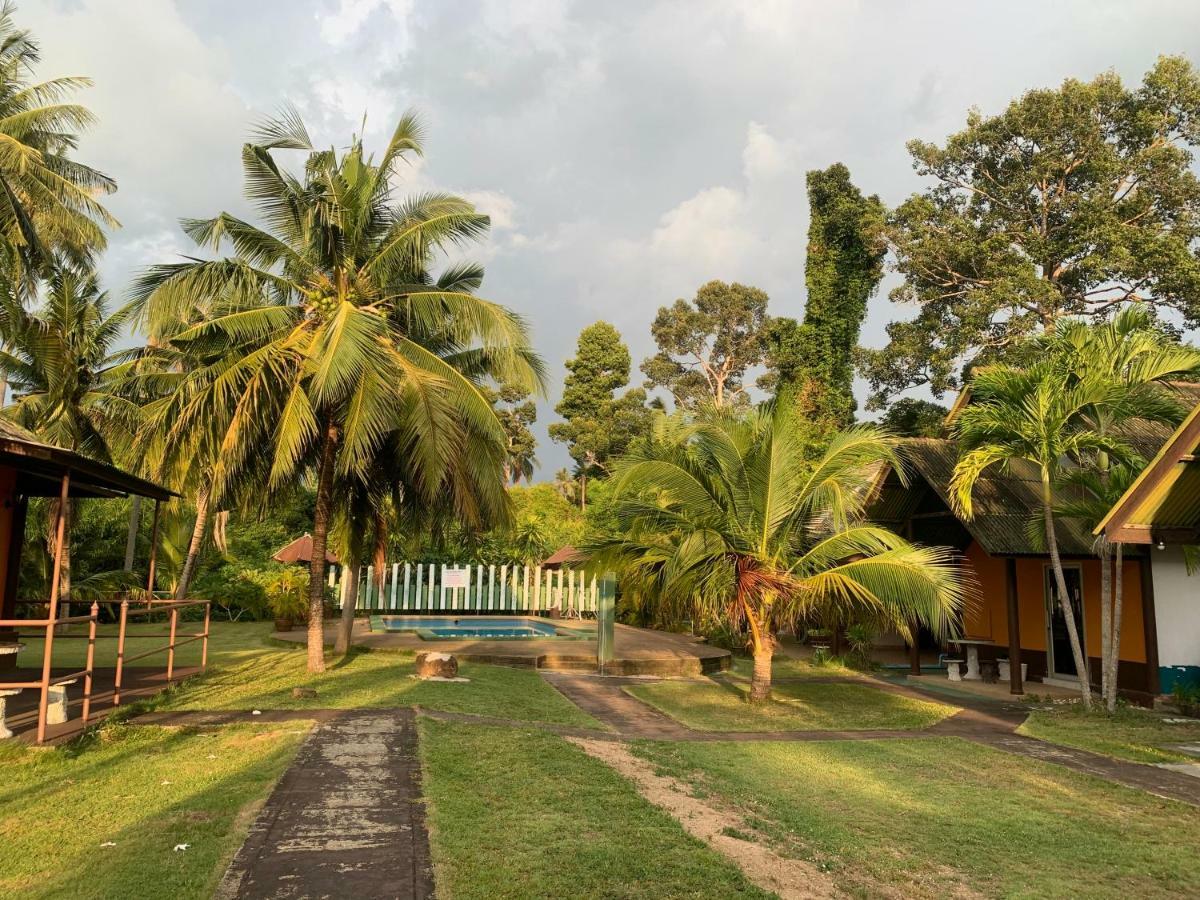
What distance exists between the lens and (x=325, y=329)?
11453 millimetres

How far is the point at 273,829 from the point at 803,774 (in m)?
4.56

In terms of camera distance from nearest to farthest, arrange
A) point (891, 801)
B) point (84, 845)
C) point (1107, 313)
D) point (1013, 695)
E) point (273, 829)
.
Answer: point (84, 845)
point (273, 829)
point (891, 801)
point (1013, 695)
point (1107, 313)

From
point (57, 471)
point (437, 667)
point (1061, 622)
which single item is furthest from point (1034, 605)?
point (57, 471)

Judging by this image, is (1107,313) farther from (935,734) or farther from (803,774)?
(803,774)

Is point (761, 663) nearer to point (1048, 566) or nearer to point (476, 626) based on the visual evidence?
point (1048, 566)

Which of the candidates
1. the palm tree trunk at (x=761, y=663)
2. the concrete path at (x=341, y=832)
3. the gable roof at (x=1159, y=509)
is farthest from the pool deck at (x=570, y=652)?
the gable roof at (x=1159, y=509)

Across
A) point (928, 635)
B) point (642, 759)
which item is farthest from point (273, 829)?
point (928, 635)

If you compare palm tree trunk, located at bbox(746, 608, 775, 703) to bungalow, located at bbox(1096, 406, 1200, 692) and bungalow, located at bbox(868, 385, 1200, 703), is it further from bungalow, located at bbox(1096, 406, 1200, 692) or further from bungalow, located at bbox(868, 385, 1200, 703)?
bungalow, located at bbox(1096, 406, 1200, 692)

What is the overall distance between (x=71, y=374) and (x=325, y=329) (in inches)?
313

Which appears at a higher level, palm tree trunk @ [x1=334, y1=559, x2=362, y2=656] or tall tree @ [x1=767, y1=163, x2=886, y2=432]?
tall tree @ [x1=767, y1=163, x2=886, y2=432]

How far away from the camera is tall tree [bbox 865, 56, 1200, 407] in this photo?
21984mm

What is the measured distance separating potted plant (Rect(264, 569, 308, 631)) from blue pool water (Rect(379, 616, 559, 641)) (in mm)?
2135

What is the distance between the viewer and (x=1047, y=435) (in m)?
10.3

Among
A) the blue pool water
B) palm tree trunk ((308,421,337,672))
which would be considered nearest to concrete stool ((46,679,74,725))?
palm tree trunk ((308,421,337,672))
